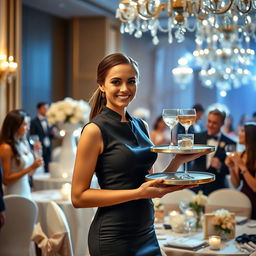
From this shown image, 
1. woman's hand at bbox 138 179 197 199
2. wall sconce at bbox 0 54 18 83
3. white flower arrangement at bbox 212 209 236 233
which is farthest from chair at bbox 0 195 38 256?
wall sconce at bbox 0 54 18 83

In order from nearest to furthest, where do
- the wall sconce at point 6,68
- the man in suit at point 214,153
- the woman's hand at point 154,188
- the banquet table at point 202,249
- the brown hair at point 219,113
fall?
the woman's hand at point 154,188
the banquet table at point 202,249
the man in suit at point 214,153
the brown hair at point 219,113
the wall sconce at point 6,68

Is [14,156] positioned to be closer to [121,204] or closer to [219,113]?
[219,113]

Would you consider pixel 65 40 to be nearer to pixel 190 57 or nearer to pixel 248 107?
pixel 190 57

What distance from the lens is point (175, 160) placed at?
8.56 feet

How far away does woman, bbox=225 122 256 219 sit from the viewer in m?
4.93

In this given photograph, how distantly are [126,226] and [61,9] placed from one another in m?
9.74

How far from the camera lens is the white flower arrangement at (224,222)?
3.83 meters

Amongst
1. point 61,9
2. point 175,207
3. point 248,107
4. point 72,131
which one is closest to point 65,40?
point 61,9

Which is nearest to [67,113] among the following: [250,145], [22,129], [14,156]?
[22,129]

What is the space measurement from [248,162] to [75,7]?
732cm

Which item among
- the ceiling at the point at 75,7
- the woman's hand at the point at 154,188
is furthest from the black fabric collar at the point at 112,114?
the ceiling at the point at 75,7

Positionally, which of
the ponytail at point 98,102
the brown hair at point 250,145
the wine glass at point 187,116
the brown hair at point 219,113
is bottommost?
the brown hair at point 250,145

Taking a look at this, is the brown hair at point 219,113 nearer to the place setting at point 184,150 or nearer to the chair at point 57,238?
the chair at point 57,238

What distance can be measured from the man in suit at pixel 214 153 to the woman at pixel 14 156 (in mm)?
1764
